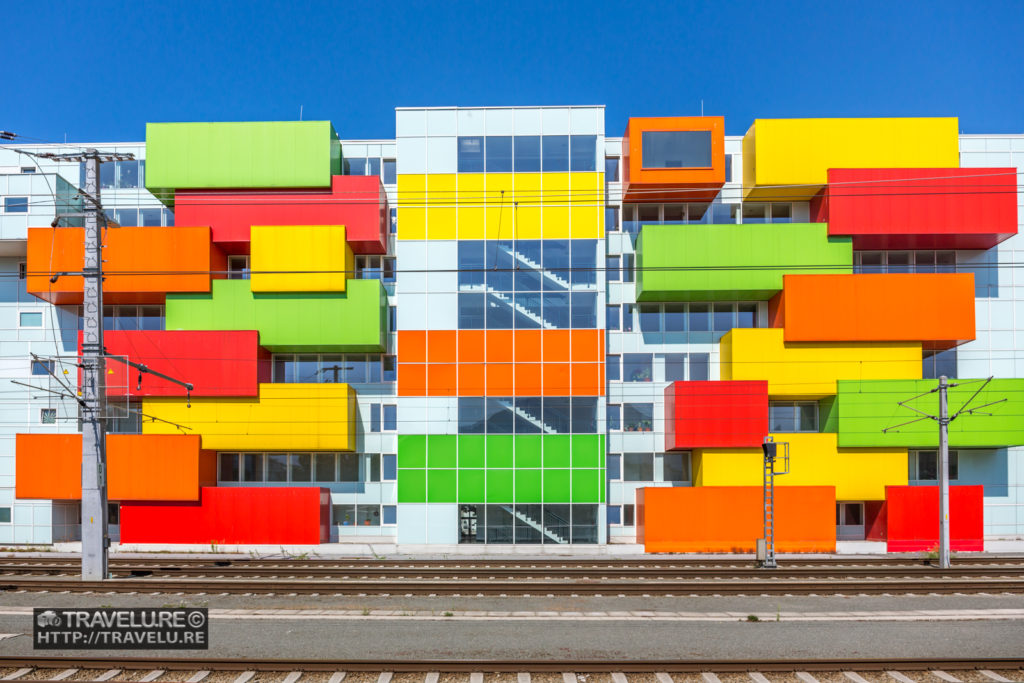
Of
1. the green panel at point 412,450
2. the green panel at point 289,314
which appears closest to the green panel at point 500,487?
the green panel at point 412,450

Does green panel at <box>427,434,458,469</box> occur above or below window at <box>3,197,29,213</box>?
below

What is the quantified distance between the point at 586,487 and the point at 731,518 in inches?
248

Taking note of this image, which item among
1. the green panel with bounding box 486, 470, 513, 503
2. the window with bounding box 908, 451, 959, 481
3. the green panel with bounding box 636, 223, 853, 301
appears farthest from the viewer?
the window with bounding box 908, 451, 959, 481

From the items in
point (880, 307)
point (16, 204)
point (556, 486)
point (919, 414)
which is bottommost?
point (556, 486)

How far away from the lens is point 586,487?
33906mm

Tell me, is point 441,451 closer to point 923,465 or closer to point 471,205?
point 471,205

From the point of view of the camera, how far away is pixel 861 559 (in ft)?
95.5

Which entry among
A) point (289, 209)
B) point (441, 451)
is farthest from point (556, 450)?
point (289, 209)

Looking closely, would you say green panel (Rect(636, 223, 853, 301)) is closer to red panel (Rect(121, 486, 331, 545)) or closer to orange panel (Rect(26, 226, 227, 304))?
red panel (Rect(121, 486, 331, 545))

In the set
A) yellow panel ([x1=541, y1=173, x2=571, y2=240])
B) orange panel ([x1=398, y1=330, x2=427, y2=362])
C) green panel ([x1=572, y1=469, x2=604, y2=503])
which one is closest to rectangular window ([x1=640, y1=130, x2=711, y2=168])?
yellow panel ([x1=541, y1=173, x2=571, y2=240])

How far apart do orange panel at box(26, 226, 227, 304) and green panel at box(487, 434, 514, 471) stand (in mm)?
14684

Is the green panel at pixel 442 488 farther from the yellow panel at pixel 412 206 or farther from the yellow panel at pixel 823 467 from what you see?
the yellow panel at pixel 823 467

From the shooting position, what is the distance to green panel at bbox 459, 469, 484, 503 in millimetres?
34062

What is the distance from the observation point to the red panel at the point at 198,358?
33781 millimetres
